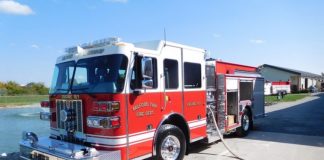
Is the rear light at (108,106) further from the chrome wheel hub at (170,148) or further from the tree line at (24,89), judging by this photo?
the tree line at (24,89)

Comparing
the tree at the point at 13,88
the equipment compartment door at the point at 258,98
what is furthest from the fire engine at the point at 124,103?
the tree at the point at 13,88

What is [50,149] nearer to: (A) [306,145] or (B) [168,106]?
(B) [168,106]

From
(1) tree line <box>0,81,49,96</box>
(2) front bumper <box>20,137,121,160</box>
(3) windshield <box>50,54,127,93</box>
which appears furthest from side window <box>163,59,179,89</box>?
(1) tree line <box>0,81,49,96</box>

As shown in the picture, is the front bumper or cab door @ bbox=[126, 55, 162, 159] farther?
cab door @ bbox=[126, 55, 162, 159]

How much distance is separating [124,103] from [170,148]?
5.73 ft

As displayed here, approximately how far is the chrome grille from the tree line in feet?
178

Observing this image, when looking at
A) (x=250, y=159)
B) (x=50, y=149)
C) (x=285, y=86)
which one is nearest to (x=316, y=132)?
(x=250, y=159)

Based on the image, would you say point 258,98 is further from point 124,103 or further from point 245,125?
point 124,103

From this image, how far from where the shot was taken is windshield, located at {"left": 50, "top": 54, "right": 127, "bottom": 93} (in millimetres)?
5152

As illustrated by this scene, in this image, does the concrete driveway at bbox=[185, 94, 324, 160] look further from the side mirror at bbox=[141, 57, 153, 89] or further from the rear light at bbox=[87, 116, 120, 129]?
the rear light at bbox=[87, 116, 120, 129]

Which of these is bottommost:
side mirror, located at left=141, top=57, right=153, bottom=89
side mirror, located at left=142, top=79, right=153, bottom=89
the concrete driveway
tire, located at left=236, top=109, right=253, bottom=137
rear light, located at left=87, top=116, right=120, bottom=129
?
the concrete driveway

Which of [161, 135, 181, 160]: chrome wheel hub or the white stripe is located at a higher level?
→ the white stripe

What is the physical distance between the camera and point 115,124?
4957mm

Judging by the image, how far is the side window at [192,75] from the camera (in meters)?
6.82
